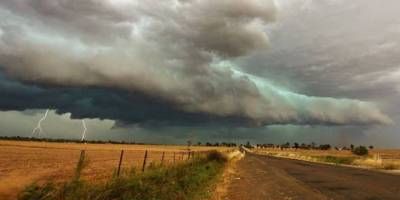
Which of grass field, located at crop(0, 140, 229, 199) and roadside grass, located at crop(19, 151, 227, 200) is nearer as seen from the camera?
roadside grass, located at crop(19, 151, 227, 200)

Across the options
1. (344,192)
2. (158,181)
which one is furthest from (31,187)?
(344,192)

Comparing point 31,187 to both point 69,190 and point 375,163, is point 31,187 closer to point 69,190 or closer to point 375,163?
point 69,190

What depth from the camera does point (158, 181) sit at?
63.5 feet

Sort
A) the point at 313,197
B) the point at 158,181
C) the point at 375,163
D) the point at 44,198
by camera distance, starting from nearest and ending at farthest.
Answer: the point at 44,198 → the point at 158,181 → the point at 313,197 → the point at 375,163

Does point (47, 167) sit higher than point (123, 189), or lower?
lower

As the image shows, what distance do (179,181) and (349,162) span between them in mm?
54989

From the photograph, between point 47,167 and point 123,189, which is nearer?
point 123,189

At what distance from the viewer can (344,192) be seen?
23750 millimetres

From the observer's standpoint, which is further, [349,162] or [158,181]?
[349,162]

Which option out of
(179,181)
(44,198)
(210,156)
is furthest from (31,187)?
(210,156)

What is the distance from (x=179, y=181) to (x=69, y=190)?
10616mm

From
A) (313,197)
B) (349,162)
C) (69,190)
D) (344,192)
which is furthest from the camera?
(349,162)

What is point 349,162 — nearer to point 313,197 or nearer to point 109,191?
point 313,197

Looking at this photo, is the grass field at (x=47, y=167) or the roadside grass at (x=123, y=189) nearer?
the roadside grass at (x=123, y=189)
